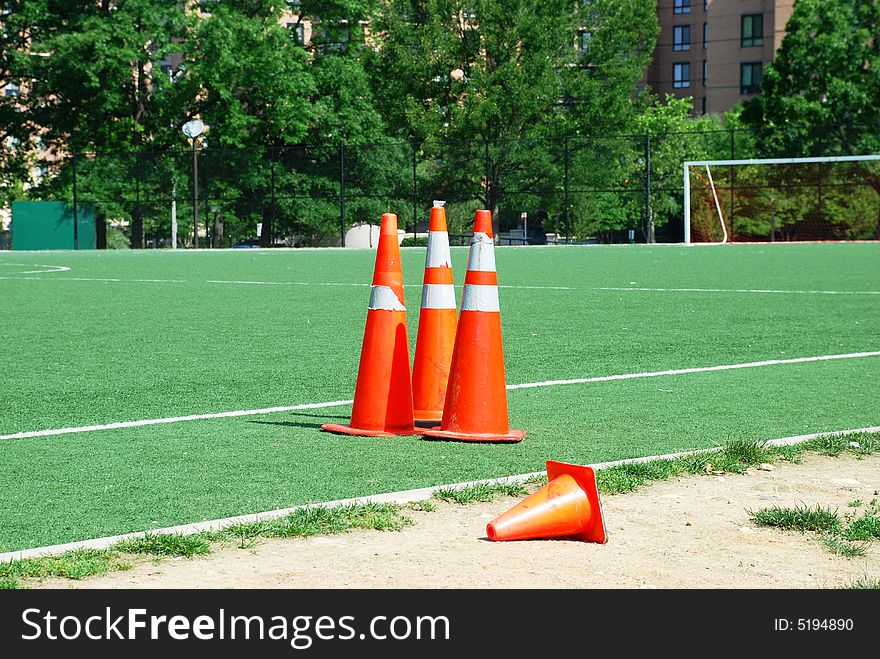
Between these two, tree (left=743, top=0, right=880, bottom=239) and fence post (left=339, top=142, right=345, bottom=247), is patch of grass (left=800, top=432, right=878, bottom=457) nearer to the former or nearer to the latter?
fence post (left=339, top=142, right=345, bottom=247)

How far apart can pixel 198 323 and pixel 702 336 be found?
16.7 feet

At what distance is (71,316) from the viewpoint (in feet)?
45.4

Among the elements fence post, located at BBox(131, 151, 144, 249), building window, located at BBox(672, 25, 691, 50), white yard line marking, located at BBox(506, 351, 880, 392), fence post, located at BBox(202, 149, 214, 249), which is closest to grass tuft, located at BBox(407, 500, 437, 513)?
white yard line marking, located at BBox(506, 351, 880, 392)

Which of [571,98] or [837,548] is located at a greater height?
[571,98]

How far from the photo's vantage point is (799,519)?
4.71m

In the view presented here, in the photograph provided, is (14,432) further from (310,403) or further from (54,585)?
(54,585)

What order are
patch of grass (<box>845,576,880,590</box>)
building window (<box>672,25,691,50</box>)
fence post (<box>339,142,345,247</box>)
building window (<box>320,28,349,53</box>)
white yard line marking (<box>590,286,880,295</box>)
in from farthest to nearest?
building window (<box>672,25,691,50</box>) < building window (<box>320,28,349,53</box>) < fence post (<box>339,142,345,247</box>) < white yard line marking (<box>590,286,880,295</box>) < patch of grass (<box>845,576,880,590</box>)

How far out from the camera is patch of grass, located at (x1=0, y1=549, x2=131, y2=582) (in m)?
3.95

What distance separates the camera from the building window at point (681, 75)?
101 metres

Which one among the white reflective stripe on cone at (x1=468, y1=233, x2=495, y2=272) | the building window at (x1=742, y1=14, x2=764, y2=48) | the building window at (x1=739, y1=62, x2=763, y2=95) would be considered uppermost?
the building window at (x1=742, y1=14, x2=764, y2=48)

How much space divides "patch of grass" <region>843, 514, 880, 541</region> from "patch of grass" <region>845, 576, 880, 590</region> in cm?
54

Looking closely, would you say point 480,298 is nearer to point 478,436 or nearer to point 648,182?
point 478,436

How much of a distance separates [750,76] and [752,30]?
326 centimetres

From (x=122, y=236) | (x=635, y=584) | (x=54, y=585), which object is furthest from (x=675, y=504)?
(x=122, y=236)
